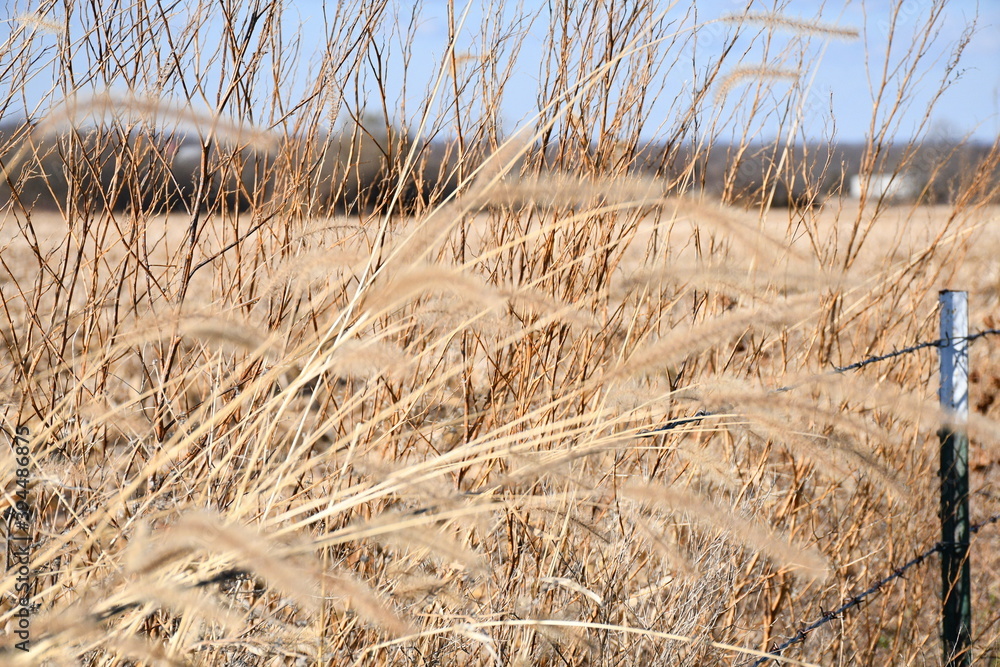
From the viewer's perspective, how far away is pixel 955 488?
1.79m

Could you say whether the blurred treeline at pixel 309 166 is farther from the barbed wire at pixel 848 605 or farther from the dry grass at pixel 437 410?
the barbed wire at pixel 848 605

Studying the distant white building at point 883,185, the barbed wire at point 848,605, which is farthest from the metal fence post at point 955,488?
the distant white building at point 883,185

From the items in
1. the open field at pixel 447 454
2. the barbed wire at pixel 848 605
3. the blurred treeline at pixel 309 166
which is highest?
the blurred treeline at pixel 309 166

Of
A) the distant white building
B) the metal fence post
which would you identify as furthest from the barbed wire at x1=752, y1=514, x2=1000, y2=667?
the distant white building

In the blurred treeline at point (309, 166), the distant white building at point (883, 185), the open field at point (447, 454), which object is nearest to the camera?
the open field at point (447, 454)

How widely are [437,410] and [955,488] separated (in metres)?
1.22

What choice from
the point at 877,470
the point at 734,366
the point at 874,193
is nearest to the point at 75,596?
the point at 877,470

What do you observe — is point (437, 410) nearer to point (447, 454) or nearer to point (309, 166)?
point (309, 166)

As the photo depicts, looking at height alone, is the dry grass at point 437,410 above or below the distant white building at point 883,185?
below

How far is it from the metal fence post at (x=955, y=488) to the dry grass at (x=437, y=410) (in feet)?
0.27

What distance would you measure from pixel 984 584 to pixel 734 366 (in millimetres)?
1829

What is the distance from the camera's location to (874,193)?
5.97 ft

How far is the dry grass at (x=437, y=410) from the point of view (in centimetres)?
93

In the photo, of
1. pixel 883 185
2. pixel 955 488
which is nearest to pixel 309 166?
pixel 883 185
